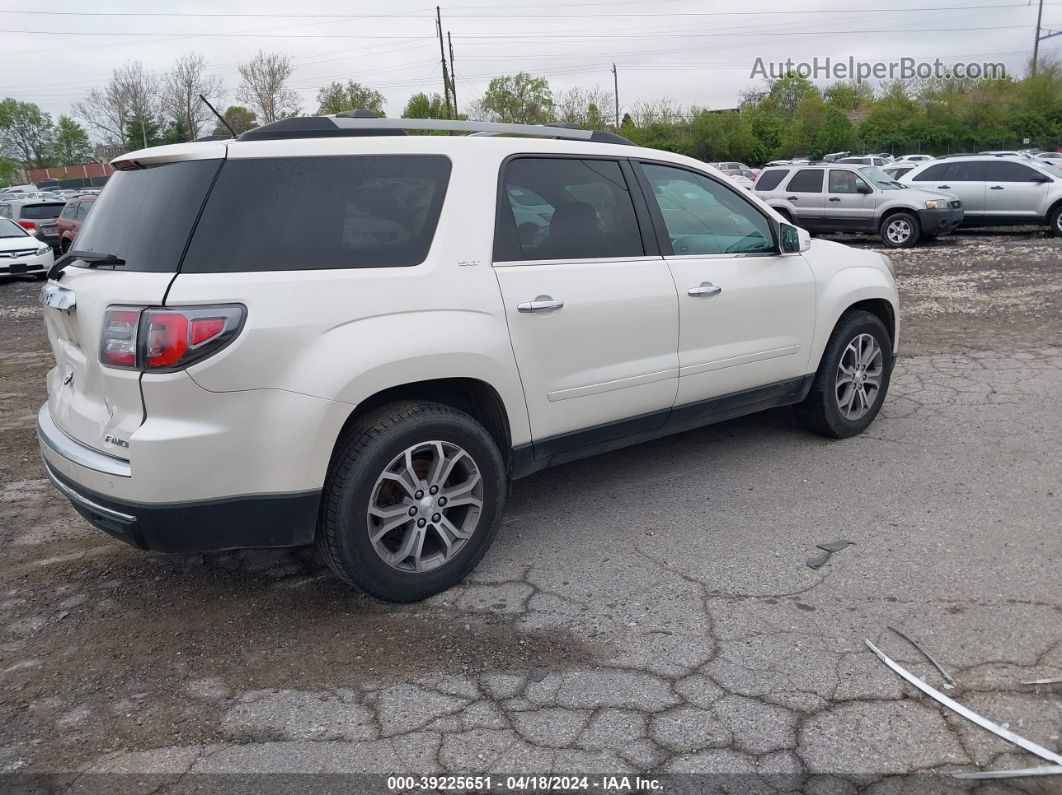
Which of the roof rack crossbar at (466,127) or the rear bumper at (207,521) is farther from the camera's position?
the roof rack crossbar at (466,127)

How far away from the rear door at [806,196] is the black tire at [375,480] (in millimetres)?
15792

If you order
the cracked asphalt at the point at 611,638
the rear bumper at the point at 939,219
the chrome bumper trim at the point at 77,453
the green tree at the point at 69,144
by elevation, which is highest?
the green tree at the point at 69,144

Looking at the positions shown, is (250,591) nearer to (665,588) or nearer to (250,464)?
(250,464)

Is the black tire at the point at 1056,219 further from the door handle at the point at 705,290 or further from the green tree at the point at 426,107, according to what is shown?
the green tree at the point at 426,107

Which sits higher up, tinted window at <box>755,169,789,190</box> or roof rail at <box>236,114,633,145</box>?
roof rail at <box>236,114,633,145</box>

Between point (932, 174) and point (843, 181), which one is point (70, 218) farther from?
point (932, 174)

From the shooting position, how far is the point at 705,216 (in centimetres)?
480

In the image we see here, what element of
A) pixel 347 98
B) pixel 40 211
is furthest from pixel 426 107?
pixel 40 211

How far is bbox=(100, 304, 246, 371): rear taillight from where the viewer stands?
9.93 ft

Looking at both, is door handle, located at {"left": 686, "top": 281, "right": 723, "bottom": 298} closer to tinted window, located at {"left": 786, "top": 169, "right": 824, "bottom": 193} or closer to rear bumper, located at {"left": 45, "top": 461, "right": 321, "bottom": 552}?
rear bumper, located at {"left": 45, "top": 461, "right": 321, "bottom": 552}

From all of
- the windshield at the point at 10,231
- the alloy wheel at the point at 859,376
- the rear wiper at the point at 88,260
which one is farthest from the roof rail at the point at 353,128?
the windshield at the point at 10,231

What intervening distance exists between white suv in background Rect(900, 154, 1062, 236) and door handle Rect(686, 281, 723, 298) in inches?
621

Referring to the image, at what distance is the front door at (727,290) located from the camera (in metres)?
4.51

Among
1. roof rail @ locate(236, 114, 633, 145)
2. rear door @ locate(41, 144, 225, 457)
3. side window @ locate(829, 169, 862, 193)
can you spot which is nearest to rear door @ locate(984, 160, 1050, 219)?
side window @ locate(829, 169, 862, 193)
